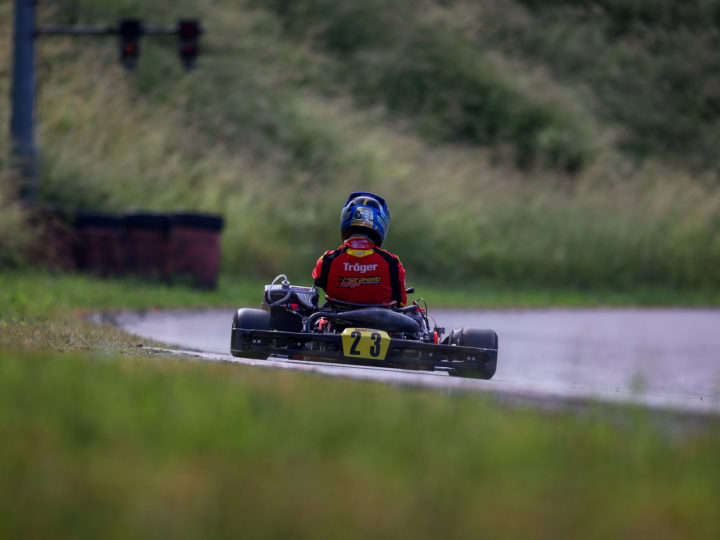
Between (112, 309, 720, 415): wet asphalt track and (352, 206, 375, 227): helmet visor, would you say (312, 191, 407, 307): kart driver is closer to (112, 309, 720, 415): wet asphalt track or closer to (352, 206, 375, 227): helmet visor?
(352, 206, 375, 227): helmet visor

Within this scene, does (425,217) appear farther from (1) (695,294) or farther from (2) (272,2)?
(2) (272,2)

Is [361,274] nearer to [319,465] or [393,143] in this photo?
[319,465]

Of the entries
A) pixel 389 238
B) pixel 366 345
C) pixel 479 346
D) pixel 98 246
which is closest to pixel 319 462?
pixel 366 345

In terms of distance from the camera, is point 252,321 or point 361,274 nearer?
point 252,321

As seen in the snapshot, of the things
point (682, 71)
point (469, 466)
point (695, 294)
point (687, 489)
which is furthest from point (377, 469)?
point (682, 71)

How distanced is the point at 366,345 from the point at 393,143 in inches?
878

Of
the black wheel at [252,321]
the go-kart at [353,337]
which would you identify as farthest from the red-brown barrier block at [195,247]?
the black wheel at [252,321]

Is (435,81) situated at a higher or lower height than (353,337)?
higher

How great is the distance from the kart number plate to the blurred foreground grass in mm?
2532

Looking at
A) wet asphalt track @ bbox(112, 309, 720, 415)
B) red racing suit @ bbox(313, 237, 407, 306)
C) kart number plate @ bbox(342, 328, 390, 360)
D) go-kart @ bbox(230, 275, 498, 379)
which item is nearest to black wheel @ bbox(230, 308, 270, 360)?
go-kart @ bbox(230, 275, 498, 379)

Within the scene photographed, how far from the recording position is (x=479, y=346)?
336 inches

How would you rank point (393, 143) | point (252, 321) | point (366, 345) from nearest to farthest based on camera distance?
point (366, 345) < point (252, 321) < point (393, 143)

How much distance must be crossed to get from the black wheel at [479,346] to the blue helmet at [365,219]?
3.56ft

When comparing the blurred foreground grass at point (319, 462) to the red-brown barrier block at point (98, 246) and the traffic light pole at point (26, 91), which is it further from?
the traffic light pole at point (26, 91)
